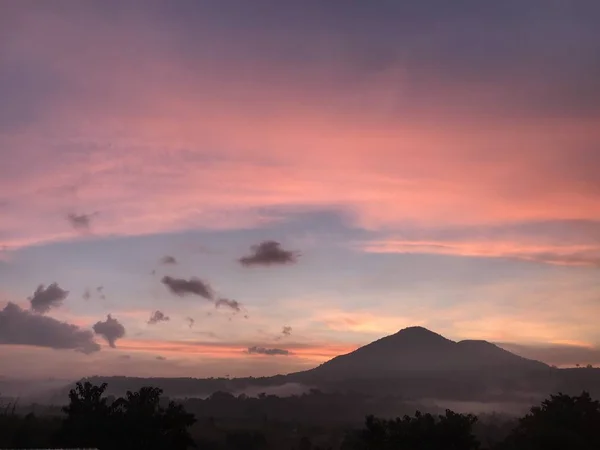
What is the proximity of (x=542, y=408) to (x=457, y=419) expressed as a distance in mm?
16796

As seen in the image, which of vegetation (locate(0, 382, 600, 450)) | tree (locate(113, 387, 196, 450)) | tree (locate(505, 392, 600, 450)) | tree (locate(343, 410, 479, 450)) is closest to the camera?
tree (locate(113, 387, 196, 450))

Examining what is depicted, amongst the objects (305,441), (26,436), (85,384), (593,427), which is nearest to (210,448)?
(305,441)

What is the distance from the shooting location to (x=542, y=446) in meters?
72.6

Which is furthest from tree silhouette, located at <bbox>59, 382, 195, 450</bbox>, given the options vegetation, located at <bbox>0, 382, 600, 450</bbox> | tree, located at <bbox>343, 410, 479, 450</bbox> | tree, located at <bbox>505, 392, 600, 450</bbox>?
tree, located at <bbox>505, 392, 600, 450</bbox>

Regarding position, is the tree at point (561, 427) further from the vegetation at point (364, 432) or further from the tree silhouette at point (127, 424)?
the tree silhouette at point (127, 424)

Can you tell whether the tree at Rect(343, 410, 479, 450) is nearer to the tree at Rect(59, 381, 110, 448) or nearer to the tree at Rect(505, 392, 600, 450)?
the tree at Rect(505, 392, 600, 450)

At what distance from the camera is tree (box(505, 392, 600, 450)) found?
72562mm

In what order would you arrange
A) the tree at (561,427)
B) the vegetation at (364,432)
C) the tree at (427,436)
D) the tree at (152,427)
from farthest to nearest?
the tree at (427,436)
the tree at (561,427)
the vegetation at (364,432)
the tree at (152,427)

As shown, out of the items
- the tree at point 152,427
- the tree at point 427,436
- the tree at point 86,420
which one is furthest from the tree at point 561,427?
the tree at point 86,420

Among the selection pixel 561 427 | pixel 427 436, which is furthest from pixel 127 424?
pixel 561 427

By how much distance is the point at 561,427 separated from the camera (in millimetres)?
77812

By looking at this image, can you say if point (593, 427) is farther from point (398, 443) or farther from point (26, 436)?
point (26, 436)

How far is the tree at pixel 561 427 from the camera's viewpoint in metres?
72.6

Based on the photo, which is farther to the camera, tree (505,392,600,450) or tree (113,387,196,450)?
tree (505,392,600,450)
